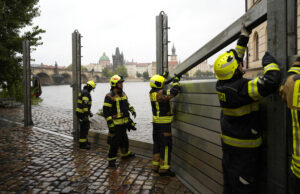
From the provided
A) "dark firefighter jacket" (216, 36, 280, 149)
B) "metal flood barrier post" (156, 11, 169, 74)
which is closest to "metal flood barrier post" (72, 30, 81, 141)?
"metal flood barrier post" (156, 11, 169, 74)

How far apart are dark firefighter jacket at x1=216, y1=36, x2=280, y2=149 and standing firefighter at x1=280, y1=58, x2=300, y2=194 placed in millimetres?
263

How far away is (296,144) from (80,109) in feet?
18.5

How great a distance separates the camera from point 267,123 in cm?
235

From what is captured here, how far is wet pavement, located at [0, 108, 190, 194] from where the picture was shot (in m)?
4.09

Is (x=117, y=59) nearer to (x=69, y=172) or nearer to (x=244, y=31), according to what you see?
(x=69, y=172)

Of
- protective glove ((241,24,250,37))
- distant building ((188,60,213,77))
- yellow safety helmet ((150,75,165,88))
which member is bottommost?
yellow safety helmet ((150,75,165,88))

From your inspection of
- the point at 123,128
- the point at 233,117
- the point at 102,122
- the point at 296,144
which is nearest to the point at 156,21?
the point at 123,128

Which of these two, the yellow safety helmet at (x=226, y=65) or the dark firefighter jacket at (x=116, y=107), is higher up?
the yellow safety helmet at (x=226, y=65)

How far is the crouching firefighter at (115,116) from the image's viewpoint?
205 inches

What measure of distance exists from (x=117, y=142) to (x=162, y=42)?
2529 mm

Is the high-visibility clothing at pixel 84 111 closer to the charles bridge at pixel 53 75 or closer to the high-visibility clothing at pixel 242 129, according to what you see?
the high-visibility clothing at pixel 242 129

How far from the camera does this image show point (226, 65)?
2.46m

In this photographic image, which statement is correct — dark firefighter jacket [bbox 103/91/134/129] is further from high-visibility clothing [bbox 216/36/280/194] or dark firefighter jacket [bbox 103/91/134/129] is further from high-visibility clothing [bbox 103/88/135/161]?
high-visibility clothing [bbox 216/36/280/194]

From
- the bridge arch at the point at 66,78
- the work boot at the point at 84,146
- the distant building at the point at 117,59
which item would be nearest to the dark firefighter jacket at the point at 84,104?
the work boot at the point at 84,146
